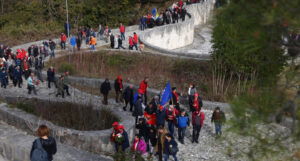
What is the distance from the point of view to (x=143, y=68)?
19.8m

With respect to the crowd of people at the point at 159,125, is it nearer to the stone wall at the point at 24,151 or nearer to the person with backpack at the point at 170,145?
the person with backpack at the point at 170,145

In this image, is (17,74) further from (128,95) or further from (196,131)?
(196,131)

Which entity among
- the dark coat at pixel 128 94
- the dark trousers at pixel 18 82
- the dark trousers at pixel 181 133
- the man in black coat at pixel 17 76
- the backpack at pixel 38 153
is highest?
the man in black coat at pixel 17 76

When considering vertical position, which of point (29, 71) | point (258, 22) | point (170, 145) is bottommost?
point (170, 145)

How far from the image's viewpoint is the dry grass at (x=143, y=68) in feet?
59.5

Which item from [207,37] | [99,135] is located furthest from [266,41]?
[207,37]

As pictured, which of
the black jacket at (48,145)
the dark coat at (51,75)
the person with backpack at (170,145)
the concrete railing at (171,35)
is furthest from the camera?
the concrete railing at (171,35)

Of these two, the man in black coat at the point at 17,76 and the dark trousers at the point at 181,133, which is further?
the man in black coat at the point at 17,76

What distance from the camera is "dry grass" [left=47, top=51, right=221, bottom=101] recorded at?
714 inches

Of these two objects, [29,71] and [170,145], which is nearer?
[170,145]

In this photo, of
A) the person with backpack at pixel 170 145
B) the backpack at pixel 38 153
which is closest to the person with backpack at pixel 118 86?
the person with backpack at pixel 170 145

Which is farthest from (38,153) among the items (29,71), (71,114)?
(29,71)

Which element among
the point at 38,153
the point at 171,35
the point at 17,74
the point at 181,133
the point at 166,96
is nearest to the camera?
the point at 38,153

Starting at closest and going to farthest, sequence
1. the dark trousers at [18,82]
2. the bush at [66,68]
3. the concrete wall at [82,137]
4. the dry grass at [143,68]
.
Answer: the concrete wall at [82,137] → the dark trousers at [18,82] → the dry grass at [143,68] → the bush at [66,68]
